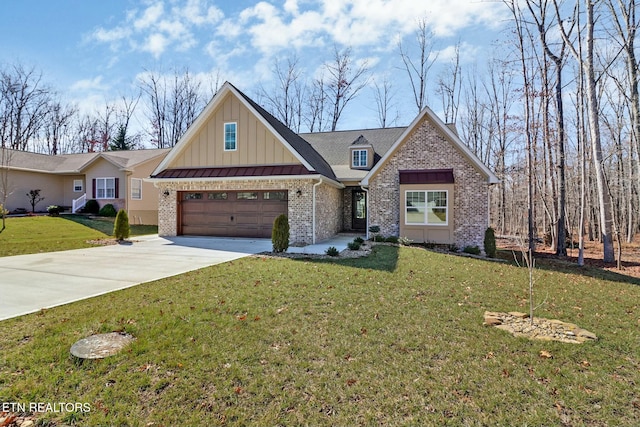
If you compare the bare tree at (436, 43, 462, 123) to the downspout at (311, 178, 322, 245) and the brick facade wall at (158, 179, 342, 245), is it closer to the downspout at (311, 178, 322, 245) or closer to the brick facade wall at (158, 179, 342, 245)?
the brick facade wall at (158, 179, 342, 245)

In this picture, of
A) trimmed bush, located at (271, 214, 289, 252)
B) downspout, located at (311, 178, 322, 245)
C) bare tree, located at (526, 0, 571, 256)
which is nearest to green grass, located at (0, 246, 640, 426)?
trimmed bush, located at (271, 214, 289, 252)

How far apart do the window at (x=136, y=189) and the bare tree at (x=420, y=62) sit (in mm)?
23340

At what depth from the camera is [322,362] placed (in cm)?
369

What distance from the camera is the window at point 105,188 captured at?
24016mm

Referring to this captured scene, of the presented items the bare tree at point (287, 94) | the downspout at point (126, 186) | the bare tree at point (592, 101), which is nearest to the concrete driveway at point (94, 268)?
the downspout at point (126, 186)

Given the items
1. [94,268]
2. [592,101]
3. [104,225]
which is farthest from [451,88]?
[94,268]

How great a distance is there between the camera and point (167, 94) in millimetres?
37906

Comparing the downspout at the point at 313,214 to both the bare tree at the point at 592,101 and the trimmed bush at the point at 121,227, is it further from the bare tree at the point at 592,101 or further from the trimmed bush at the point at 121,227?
the bare tree at the point at 592,101

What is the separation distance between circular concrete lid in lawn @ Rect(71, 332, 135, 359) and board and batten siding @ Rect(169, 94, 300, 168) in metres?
11.0

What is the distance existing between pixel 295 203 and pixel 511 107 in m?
16.6

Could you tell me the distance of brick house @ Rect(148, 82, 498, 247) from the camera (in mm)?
14070

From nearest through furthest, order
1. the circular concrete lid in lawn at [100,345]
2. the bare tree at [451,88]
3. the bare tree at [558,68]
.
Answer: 1. the circular concrete lid in lawn at [100,345]
2. the bare tree at [558,68]
3. the bare tree at [451,88]

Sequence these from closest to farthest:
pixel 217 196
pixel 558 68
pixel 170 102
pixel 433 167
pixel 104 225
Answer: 1. pixel 558 68
2. pixel 433 167
3. pixel 217 196
4. pixel 104 225
5. pixel 170 102

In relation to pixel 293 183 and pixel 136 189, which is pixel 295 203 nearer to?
pixel 293 183
